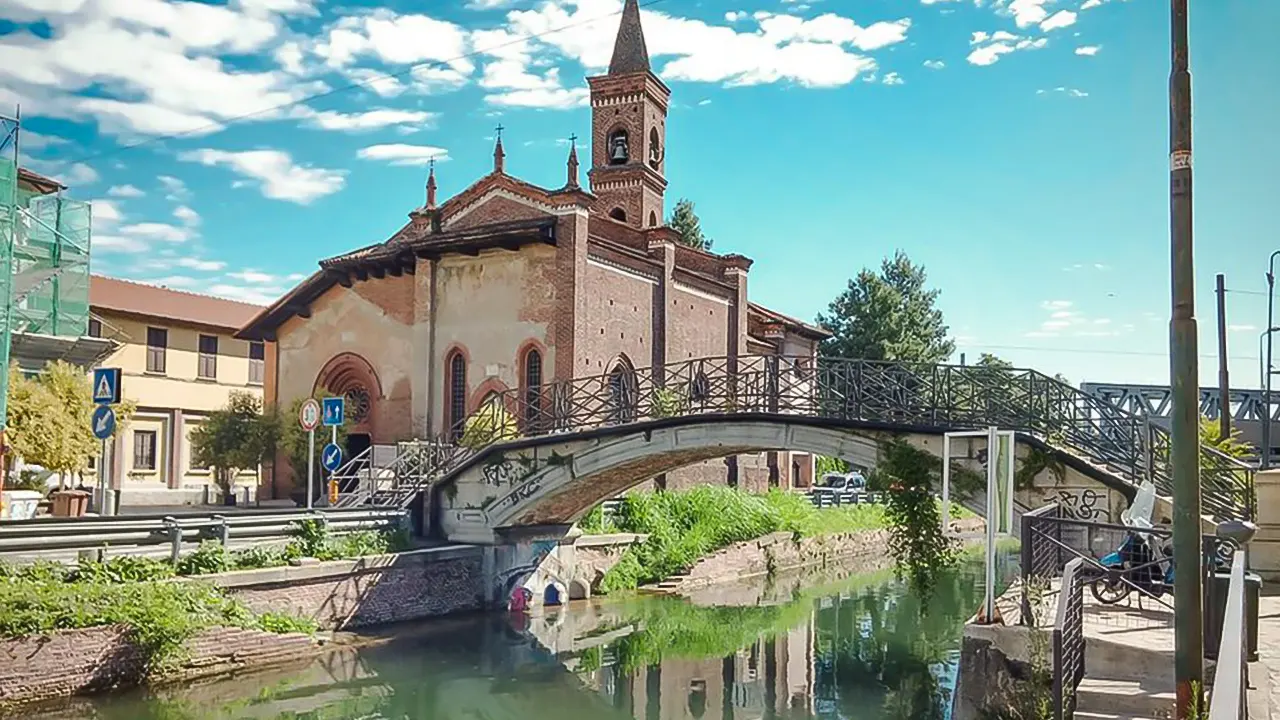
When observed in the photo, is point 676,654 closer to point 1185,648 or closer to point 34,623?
point 34,623

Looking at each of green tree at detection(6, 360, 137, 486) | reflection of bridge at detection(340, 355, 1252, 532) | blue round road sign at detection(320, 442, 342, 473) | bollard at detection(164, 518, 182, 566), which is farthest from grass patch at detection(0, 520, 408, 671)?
green tree at detection(6, 360, 137, 486)

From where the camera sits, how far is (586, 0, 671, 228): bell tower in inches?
1339

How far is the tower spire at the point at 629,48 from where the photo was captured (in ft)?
113

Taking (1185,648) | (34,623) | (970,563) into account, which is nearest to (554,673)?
(34,623)

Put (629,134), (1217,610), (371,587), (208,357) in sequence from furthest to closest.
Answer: (208,357) → (629,134) → (371,587) → (1217,610)

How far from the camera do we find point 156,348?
3750cm

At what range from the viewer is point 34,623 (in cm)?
1272

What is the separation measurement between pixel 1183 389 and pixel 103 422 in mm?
13500

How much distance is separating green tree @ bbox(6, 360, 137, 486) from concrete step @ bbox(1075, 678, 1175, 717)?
19.6m

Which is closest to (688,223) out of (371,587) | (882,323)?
(882,323)

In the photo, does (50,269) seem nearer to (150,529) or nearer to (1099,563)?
(150,529)

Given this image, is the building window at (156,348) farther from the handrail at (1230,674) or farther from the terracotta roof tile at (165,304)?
the handrail at (1230,674)

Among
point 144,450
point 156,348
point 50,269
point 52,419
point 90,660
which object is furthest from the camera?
point 156,348

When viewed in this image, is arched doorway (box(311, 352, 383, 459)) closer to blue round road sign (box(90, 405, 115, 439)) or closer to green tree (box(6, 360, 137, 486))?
green tree (box(6, 360, 137, 486))
